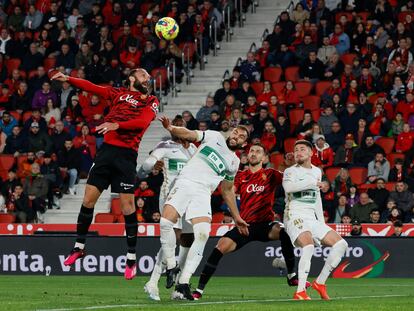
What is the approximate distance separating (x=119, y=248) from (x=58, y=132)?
315 inches

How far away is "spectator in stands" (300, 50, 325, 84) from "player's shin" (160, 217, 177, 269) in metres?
16.1

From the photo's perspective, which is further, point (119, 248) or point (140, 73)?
point (119, 248)

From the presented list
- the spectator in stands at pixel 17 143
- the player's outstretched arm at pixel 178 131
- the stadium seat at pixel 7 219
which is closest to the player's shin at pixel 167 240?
the player's outstretched arm at pixel 178 131

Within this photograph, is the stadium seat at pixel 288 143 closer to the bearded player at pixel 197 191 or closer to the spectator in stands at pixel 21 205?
the spectator in stands at pixel 21 205

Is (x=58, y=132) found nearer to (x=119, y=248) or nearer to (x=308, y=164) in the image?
(x=119, y=248)

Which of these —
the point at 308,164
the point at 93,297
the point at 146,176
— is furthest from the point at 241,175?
the point at 146,176

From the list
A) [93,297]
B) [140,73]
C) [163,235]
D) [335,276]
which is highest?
[140,73]

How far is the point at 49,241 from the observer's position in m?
24.5

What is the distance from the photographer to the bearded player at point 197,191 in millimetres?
15469

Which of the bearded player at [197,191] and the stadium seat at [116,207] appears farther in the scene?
the stadium seat at [116,207]

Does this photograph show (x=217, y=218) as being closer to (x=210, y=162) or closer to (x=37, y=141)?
(x=37, y=141)

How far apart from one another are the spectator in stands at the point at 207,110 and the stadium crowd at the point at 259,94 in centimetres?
4

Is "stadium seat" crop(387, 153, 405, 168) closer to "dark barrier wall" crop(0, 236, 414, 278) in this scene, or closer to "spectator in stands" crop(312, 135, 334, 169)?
"spectator in stands" crop(312, 135, 334, 169)

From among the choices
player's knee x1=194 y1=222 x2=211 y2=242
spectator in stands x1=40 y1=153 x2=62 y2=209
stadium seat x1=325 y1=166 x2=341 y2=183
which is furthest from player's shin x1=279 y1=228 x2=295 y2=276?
spectator in stands x1=40 y1=153 x2=62 y2=209
